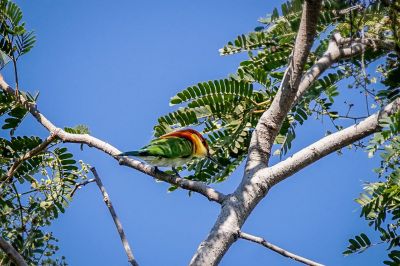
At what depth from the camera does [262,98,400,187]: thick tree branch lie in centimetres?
244

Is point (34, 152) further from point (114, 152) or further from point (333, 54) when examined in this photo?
point (333, 54)

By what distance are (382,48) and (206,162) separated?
1.19 metres

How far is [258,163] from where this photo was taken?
251cm

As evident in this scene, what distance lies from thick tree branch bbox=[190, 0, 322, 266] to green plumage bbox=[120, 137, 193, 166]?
68 centimetres

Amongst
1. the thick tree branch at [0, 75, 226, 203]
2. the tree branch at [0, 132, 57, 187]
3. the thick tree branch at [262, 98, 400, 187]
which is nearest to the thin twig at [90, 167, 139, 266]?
the thick tree branch at [0, 75, 226, 203]

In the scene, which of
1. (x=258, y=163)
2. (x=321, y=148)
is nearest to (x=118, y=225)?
(x=258, y=163)

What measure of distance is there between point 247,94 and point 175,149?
22.2 inches

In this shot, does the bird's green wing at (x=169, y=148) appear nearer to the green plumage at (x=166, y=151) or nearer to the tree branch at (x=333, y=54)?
the green plumage at (x=166, y=151)

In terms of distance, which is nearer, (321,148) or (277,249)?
(277,249)

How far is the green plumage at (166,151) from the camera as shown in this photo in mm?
3143

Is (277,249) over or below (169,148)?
below

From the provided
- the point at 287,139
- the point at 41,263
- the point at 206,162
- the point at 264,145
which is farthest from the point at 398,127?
the point at 41,263

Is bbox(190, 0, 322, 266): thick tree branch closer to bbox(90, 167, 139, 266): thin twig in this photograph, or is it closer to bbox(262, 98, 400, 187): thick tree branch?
bbox(262, 98, 400, 187): thick tree branch

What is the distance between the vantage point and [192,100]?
3418 millimetres
